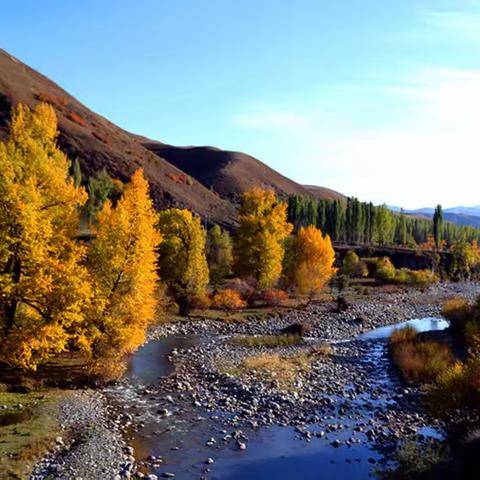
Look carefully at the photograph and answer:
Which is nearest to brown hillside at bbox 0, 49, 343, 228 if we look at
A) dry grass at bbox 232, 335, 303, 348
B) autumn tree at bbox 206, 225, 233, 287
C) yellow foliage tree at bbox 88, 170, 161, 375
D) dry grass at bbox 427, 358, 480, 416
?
autumn tree at bbox 206, 225, 233, 287

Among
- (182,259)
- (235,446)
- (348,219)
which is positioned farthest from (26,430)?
(348,219)

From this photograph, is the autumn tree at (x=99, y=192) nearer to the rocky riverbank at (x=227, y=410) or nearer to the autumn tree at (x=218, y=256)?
the autumn tree at (x=218, y=256)

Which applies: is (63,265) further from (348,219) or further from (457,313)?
(348,219)

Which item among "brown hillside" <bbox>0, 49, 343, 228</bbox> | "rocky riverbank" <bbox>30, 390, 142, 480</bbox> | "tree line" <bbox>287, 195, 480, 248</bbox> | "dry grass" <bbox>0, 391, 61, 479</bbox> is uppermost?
"brown hillside" <bbox>0, 49, 343, 228</bbox>

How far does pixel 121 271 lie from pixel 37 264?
5.04 metres

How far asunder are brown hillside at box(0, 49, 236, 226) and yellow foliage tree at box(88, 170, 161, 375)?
11344cm

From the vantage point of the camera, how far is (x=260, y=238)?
2640 inches

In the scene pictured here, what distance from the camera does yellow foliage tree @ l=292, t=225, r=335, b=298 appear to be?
72062mm

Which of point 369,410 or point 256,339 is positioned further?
point 256,339

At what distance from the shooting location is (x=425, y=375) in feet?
120

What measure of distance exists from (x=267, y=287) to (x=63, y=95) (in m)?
147

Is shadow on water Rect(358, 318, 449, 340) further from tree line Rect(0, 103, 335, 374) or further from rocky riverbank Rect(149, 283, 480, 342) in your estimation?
tree line Rect(0, 103, 335, 374)

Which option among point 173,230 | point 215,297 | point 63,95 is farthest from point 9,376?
point 63,95

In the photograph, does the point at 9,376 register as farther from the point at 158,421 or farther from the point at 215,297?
the point at 215,297
